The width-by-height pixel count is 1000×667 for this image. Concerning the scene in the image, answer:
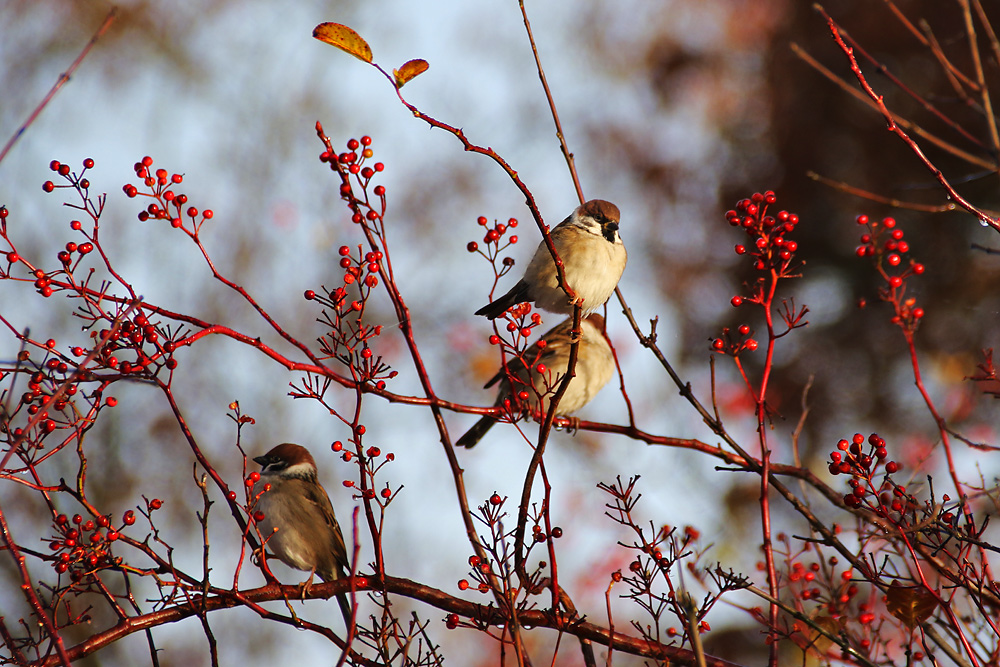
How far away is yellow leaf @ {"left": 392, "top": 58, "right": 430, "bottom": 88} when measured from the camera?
79.4 inches

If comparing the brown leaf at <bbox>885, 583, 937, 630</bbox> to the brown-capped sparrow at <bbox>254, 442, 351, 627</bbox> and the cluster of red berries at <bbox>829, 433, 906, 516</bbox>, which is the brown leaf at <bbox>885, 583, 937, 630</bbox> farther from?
the brown-capped sparrow at <bbox>254, 442, 351, 627</bbox>

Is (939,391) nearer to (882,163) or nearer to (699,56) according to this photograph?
(882,163)

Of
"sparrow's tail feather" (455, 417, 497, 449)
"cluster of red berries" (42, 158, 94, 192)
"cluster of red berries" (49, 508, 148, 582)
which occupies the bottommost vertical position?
"cluster of red berries" (49, 508, 148, 582)

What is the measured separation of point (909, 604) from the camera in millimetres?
1925

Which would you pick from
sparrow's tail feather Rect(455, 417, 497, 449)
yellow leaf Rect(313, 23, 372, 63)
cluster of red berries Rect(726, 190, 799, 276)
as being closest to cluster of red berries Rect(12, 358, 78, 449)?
yellow leaf Rect(313, 23, 372, 63)

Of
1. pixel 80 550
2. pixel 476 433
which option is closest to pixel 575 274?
pixel 476 433

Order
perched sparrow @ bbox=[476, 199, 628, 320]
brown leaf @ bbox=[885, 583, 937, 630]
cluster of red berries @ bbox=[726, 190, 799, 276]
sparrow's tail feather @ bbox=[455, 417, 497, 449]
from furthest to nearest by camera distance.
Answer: sparrow's tail feather @ bbox=[455, 417, 497, 449], perched sparrow @ bbox=[476, 199, 628, 320], cluster of red berries @ bbox=[726, 190, 799, 276], brown leaf @ bbox=[885, 583, 937, 630]

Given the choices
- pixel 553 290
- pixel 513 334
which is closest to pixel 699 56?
pixel 553 290

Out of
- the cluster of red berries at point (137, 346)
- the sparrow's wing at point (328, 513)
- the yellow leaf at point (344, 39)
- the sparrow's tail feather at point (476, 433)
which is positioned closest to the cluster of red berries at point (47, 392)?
the cluster of red berries at point (137, 346)

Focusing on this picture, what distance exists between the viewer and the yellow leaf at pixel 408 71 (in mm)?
2016

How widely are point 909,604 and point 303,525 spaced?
3014mm

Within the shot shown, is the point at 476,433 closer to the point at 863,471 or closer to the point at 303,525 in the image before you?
the point at 303,525

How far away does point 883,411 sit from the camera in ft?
25.0

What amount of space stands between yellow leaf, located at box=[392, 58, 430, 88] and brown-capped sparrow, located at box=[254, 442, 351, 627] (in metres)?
2.63
